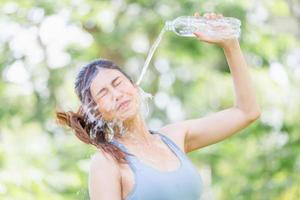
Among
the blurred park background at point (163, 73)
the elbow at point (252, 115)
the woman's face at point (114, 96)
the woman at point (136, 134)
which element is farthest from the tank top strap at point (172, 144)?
the blurred park background at point (163, 73)

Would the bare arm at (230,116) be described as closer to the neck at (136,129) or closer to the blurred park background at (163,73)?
the neck at (136,129)

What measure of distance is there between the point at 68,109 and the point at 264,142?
468 centimetres

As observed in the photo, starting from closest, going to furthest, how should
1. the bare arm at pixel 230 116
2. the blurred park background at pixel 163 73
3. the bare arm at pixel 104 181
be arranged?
the bare arm at pixel 104 181, the bare arm at pixel 230 116, the blurred park background at pixel 163 73

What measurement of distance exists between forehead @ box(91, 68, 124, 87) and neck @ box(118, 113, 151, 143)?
104mm

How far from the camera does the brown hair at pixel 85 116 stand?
2330 millimetres

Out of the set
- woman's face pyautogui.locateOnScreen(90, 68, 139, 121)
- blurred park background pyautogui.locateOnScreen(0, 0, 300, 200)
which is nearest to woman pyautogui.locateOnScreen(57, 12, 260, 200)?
woman's face pyautogui.locateOnScreen(90, 68, 139, 121)

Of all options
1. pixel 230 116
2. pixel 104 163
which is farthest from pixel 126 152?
pixel 230 116

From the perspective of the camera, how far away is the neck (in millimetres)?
2330

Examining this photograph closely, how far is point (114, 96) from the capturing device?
7.63 feet

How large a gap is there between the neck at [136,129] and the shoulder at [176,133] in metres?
0.08

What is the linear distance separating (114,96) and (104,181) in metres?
0.22

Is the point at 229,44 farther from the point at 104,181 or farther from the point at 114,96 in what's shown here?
the point at 104,181

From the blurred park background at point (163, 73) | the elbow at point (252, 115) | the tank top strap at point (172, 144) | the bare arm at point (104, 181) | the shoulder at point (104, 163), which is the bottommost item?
the blurred park background at point (163, 73)

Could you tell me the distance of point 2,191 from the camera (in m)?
4.61
